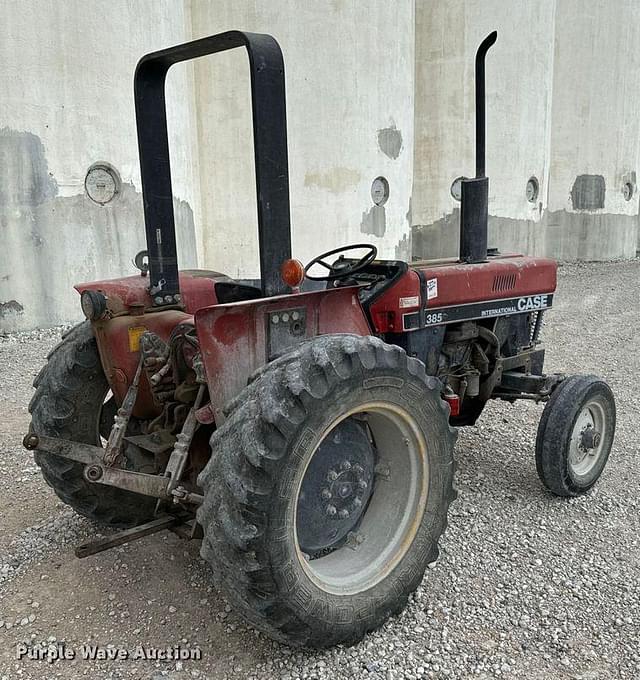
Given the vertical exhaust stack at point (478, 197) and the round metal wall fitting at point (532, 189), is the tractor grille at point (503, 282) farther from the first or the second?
the round metal wall fitting at point (532, 189)

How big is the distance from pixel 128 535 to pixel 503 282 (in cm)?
244

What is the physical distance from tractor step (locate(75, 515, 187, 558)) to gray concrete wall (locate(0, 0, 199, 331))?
5.29 metres

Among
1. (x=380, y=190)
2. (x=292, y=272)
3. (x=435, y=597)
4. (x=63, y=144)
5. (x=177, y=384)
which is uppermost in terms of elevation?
(x=63, y=144)

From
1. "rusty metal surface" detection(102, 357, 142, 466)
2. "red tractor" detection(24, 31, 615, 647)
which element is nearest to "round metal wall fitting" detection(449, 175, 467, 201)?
"red tractor" detection(24, 31, 615, 647)

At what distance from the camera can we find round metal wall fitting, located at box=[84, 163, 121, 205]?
7.66 meters

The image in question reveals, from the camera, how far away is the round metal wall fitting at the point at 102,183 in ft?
25.1

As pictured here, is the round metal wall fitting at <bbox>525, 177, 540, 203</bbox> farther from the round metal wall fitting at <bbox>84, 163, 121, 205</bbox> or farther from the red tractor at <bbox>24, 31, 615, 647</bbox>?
the red tractor at <bbox>24, 31, 615, 647</bbox>

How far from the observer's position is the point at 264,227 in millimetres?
2439

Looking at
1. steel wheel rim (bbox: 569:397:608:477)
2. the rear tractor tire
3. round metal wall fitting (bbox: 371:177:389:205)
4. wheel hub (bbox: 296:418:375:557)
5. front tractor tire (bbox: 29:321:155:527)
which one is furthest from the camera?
round metal wall fitting (bbox: 371:177:389:205)

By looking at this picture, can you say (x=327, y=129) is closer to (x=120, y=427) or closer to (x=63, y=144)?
(x=63, y=144)

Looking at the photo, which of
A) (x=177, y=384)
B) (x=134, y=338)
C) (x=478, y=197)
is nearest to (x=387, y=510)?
(x=177, y=384)

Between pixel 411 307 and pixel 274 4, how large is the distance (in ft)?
23.7

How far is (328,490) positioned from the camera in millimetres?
2598

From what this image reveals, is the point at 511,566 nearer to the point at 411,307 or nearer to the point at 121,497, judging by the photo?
the point at 411,307
